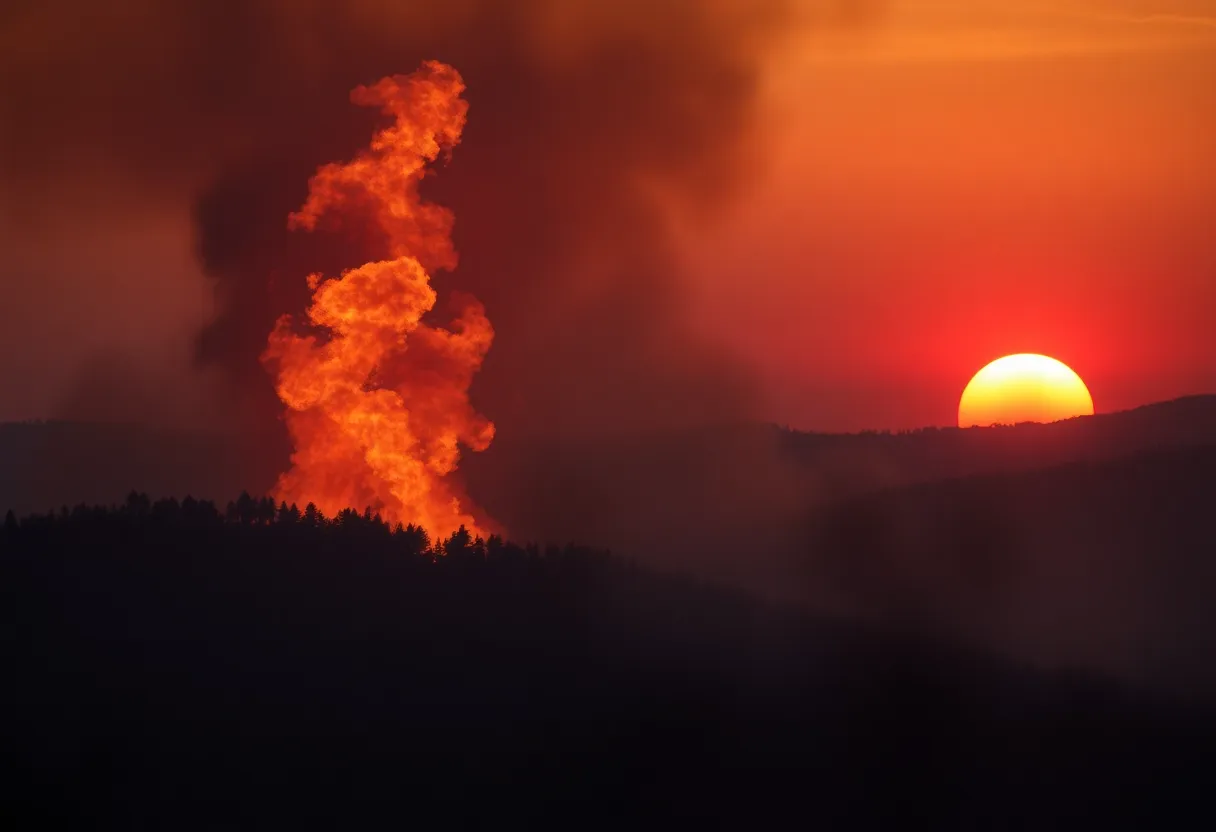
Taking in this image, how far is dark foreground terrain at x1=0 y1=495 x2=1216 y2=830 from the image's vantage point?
3654 inches

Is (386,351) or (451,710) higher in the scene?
(386,351)

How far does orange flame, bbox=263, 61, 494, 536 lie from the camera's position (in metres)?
81.6

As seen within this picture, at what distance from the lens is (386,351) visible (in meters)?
82.0

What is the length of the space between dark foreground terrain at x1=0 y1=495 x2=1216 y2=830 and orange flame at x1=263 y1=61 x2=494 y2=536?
276 inches

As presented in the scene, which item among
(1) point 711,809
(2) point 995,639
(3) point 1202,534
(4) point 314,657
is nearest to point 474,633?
(4) point 314,657

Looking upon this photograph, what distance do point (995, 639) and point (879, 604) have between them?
16.6 meters

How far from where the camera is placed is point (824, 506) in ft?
644

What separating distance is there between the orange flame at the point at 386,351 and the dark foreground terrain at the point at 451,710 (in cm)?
702

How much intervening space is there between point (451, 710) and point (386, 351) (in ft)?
97.7

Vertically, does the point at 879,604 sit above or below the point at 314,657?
above

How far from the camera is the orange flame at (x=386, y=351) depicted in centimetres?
8162

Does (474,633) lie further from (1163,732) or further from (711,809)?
(1163,732)

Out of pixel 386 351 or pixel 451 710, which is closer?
pixel 386 351

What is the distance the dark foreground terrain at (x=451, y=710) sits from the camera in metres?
92.8
